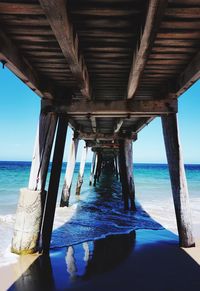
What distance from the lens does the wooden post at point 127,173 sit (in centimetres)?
858

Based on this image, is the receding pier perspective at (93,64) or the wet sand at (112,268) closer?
the receding pier perspective at (93,64)

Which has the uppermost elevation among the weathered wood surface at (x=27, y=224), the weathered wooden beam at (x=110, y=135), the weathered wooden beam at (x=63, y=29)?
A: the weathered wooden beam at (x=110, y=135)

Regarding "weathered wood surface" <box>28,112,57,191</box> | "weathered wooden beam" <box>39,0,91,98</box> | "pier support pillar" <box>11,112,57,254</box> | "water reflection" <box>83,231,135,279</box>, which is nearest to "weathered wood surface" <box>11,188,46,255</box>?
"pier support pillar" <box>11,112,57,254</box>

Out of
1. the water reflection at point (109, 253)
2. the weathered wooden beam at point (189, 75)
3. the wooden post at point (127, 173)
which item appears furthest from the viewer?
the wooden post at point (127, 173)

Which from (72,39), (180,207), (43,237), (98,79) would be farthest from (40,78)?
(180,207)

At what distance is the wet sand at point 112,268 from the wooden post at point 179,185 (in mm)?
291

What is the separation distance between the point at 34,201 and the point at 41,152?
0.76m

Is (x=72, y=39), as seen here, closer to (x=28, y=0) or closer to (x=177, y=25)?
(x=28, y=0)

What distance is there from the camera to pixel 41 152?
13.7 ft

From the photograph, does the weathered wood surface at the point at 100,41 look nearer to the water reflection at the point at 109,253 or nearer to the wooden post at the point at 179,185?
the wooden post at the point at 179,185

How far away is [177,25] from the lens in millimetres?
2379

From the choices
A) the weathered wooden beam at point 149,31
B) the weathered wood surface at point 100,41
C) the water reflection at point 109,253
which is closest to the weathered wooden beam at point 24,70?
the weathered wood surface at point 100,41

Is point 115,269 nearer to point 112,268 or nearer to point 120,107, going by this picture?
point 112,268

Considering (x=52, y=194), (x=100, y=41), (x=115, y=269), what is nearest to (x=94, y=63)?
(x=100, y=41)
